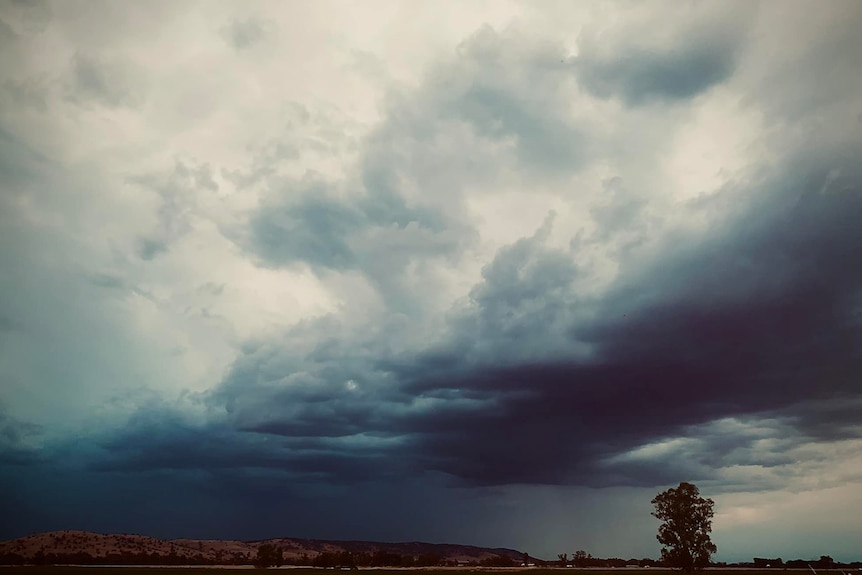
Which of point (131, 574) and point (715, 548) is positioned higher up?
point (715, 548)

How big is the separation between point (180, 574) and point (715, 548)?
13634 cm

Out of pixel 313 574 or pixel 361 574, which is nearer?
pixel 313 574

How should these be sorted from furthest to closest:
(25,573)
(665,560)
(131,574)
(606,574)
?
(606,574), (665,560), (131,574), (25,573)

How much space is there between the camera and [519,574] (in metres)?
193

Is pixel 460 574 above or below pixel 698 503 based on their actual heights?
below

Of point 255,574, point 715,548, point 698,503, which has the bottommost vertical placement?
point 255,574

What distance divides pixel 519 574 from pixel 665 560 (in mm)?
51136

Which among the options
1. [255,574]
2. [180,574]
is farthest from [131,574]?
[255,574]

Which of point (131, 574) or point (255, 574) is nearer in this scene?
point (131, 574)

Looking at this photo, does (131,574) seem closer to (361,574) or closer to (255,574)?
(255,574)

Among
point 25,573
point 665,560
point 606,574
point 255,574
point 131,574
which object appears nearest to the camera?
point 25,573

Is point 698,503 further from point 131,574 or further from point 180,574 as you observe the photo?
point 131,574

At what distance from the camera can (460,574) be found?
18488 centimetres

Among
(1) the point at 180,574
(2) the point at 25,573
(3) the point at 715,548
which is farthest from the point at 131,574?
(3) the point at 715,548
